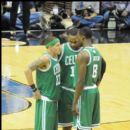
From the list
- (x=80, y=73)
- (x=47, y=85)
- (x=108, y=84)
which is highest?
(x=80, y=73)

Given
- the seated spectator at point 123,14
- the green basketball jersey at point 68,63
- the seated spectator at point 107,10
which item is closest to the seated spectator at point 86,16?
the seated spectator at point 107,10

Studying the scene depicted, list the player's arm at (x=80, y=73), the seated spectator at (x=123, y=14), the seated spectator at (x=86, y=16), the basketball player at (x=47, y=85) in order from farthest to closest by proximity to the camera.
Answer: the seated spectator at (x=123, y=14) < the seated spectator at (x=86, y=16) < the basketball player at (x=47, y=85) < the player's arm at (x=80, y=73)

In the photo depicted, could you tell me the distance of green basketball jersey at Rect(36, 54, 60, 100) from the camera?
4.30 metres

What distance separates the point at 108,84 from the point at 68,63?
156 inches

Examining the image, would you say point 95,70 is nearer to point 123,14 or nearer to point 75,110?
point 75,110

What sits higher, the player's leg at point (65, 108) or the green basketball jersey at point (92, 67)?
the green basketball jersey at point (92, 67)

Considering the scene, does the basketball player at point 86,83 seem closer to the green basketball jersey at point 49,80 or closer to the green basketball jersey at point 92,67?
the green basketball jersey at point 92,67

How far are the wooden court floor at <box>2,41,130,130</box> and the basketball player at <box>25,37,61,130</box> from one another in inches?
51.9

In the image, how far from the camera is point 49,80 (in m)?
4.30

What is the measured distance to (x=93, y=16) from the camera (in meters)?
17.7

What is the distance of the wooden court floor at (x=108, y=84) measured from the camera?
5.89 meters

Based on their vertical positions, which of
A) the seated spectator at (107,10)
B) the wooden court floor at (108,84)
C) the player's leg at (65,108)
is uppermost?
the seated spectator at (107,10)

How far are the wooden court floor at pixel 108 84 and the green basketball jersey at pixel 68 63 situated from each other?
129 cm

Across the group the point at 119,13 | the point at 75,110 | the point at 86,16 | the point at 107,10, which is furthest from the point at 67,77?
the point at 107,10
